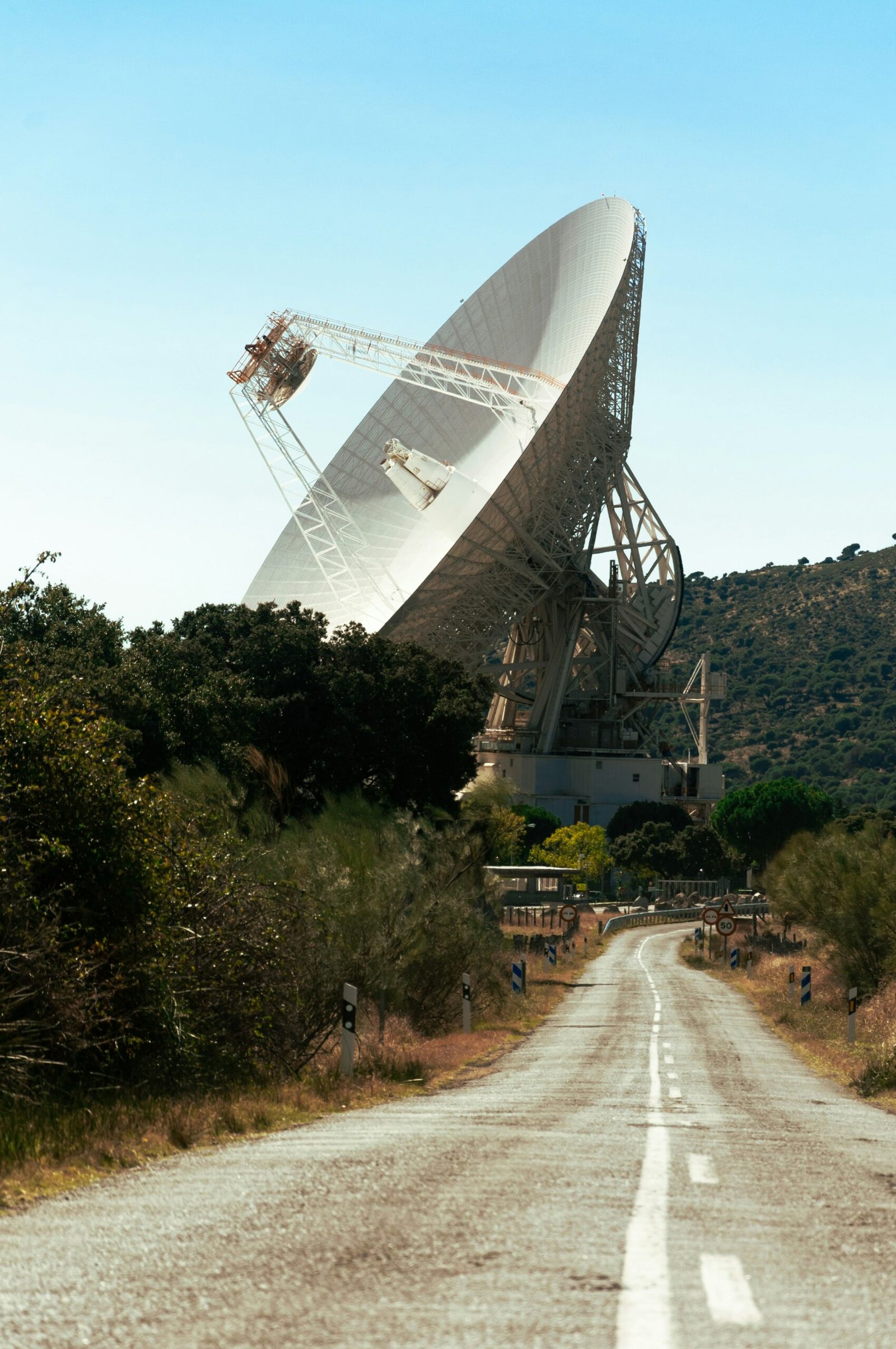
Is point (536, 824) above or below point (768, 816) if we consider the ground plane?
below

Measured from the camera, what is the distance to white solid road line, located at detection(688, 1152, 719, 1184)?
32.1ft

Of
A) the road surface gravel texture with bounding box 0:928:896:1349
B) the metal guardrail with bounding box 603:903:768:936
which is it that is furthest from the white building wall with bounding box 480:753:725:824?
the road surface gravel texture with bounding box 0:928:896:1349

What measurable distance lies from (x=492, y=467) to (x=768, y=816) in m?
67.2

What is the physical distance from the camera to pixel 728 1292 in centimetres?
610

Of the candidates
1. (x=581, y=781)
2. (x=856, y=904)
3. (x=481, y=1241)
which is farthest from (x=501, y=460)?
(x=481, y=1241)

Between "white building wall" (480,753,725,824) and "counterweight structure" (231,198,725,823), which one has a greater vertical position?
"counterweight structure" (231,198,725,823)

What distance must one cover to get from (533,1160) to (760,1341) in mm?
5521

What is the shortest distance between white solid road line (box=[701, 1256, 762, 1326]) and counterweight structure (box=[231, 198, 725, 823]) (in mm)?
49912

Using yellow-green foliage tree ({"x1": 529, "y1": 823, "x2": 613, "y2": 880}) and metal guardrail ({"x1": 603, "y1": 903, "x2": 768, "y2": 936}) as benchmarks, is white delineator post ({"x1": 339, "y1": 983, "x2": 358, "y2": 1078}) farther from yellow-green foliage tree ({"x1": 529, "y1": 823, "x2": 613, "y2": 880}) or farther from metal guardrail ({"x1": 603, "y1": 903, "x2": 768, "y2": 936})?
yellow-green foliage tree ({"x1": 529, "y1": 823, "x2": 613, "y2": 880})

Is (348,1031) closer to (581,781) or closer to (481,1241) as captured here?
(481,1241)

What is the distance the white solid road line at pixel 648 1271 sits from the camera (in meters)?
5.46

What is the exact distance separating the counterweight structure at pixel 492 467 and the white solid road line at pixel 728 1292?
164 feet

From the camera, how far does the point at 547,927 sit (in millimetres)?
76250

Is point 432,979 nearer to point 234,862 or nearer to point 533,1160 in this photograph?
point 234,862
